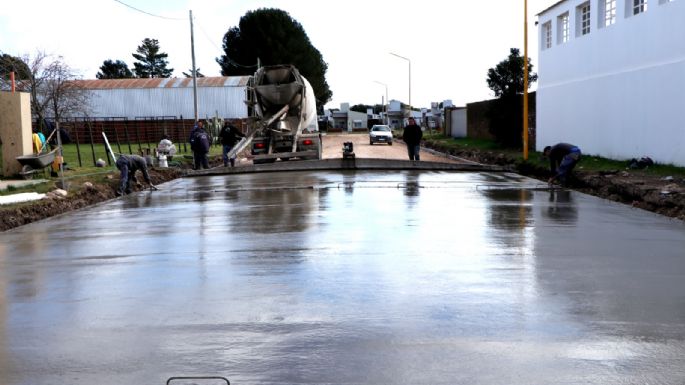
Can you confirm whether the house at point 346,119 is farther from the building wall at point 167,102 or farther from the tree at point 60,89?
the tree at point 60,89

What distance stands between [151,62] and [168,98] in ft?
190

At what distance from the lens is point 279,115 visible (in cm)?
2612

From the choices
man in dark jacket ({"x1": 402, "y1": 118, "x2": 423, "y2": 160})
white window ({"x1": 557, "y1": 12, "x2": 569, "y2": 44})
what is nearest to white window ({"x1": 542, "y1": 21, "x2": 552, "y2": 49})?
white window ({"x1": 557, "y1": 12, "x2": 569, "y2": 44})

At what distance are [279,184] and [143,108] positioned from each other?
149ft

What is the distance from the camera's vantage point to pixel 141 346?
543cm

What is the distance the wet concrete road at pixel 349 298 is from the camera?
496 cm

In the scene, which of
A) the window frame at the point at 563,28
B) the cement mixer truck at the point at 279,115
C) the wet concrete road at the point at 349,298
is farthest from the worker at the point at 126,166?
the window frame at the point at 563,28

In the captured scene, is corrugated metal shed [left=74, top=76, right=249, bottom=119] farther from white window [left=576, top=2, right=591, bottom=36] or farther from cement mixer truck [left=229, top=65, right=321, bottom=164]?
white window [left=576, top=2, right=591, bottom=36]

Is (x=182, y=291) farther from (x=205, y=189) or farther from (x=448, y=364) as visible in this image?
(x=205, y=189)

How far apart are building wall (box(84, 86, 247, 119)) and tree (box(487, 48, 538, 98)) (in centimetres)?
2762

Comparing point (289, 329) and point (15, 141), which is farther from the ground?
point (15, 141)

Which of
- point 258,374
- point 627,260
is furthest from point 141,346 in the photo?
point 627,260

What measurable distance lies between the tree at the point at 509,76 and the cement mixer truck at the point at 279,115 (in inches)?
522

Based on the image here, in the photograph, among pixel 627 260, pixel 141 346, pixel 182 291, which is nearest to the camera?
pixel 141 346
